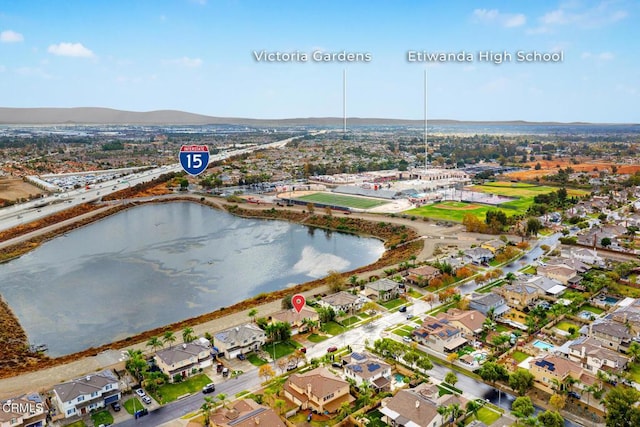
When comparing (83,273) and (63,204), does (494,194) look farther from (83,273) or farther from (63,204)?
(63,204)

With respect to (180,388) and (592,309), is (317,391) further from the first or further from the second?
(592,309)

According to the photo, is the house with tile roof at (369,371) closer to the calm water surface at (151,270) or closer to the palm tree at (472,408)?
the palm tree at (472,408)

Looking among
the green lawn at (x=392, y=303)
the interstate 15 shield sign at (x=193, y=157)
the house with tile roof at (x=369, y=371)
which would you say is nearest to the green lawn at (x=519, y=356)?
the house with tile roof at (x=369, y=371)

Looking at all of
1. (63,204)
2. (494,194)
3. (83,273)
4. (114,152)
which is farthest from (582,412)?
(114,152)

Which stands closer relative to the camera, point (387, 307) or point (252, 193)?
point (387, 307)

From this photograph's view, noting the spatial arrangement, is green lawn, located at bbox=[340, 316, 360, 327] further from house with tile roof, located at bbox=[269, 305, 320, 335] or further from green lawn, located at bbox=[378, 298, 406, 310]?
green lawn, located at bbox=[378, 298, 406, 310]

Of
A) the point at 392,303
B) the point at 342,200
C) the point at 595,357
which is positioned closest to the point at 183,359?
the point at 392,303
